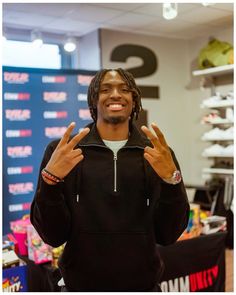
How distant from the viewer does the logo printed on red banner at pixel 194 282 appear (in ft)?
8.18

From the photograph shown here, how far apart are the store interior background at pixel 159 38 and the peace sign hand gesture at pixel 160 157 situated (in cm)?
294

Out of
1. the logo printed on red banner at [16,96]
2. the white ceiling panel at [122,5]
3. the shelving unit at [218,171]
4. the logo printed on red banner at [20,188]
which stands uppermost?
the white ceiling panel at [122,5]

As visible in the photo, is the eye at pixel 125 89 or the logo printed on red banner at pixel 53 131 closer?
the eye at pixel 125 89

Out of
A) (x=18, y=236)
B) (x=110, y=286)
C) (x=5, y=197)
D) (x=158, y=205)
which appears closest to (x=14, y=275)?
(x=18, y=236)

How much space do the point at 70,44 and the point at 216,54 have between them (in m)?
1.83

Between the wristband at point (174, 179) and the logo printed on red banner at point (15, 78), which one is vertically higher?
the logo printed on red banner at point (15, 78)

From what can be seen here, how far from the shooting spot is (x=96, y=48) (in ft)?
16.4

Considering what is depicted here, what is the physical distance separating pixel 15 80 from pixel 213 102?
2.42m

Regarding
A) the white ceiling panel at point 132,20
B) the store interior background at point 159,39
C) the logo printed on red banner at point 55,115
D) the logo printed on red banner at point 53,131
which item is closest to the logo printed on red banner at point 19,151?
the logo printed on red banner at point 53,131

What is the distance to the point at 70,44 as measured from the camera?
189 inches

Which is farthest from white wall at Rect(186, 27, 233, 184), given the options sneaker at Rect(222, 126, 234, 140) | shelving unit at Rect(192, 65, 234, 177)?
sneaker at Rect(222, 126, 234, 140)

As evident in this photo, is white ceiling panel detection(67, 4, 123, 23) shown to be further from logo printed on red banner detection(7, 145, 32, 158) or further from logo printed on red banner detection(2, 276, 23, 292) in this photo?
logo printed on red banner detection(2, 276, 23, 292)

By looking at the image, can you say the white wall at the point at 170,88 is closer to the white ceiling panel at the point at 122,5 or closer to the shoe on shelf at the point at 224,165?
the shoe on shelf at the point at 224,165

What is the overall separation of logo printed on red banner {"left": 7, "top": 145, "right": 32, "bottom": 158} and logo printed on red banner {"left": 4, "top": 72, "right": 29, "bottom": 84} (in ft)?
2.25
